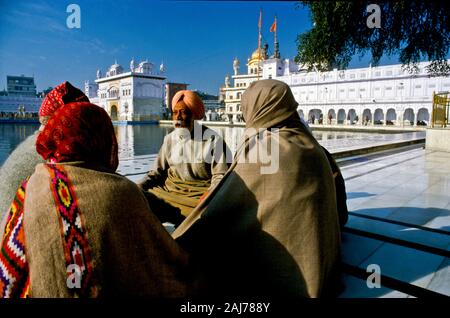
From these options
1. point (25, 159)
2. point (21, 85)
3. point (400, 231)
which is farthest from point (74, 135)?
point (21, 85)

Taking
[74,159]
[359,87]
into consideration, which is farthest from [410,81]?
[74,159]

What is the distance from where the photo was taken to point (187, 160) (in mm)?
2094

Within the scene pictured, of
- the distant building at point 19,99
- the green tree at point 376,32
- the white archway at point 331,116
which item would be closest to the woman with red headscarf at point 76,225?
the green tree at point 376,32

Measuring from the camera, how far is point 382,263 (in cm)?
187

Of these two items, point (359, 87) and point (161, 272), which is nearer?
point (161, 272)

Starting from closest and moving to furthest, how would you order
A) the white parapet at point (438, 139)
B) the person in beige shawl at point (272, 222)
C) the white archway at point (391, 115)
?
the person in beige shawl at point (272, 222)
the white parapet at point (438, 139)
the white archway at point (391, 115)

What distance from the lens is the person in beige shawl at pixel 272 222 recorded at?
→ 1380mm

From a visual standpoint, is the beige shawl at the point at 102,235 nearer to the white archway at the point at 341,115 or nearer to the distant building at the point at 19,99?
the white archway at the point at 341,115

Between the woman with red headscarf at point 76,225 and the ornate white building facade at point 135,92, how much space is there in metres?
42.2

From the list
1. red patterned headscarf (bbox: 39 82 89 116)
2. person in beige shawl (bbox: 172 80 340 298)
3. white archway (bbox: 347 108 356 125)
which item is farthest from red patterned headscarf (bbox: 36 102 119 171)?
white archway (bbox: 347 108 356 125)
